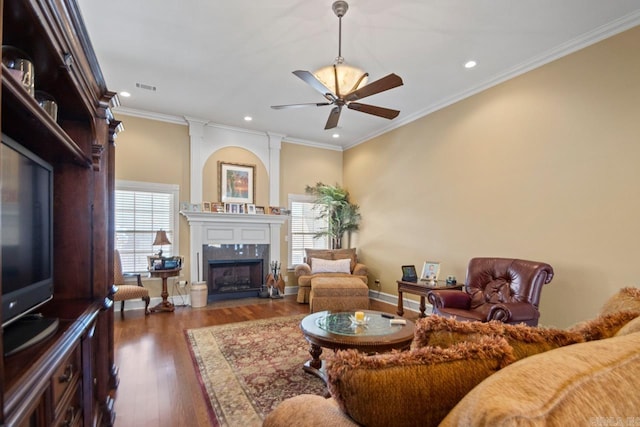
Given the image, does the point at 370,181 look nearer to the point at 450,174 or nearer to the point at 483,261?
the point at 450,174

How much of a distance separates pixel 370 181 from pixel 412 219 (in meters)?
1.37

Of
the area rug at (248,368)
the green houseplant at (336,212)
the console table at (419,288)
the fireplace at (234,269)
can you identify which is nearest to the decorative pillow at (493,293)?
the console table at (419,288)

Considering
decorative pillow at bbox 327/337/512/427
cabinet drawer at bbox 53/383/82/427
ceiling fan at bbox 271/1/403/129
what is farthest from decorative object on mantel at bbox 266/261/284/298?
decorative pillow at bbox 327/337/512/427

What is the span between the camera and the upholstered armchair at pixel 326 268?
5.49 meters

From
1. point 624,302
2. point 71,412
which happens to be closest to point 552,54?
point 624,302

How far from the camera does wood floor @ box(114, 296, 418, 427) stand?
220 cm

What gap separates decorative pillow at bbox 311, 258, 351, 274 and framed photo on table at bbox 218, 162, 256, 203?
1.79 meters

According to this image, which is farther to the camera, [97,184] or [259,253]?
[259,253]

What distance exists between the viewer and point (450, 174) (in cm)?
461

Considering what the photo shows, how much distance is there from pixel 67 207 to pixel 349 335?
2.18 meters

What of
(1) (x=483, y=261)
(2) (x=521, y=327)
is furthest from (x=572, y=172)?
(2) (x=521, y=327)

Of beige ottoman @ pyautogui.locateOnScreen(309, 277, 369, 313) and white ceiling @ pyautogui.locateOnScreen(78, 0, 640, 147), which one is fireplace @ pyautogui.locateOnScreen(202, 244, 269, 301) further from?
white ceiling @ pyautogui.locateOnScreen(78, 0, 640, 147)

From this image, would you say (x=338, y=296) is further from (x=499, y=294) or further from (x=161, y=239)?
(x=161, y=239)

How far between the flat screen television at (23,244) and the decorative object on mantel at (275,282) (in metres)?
4.31
